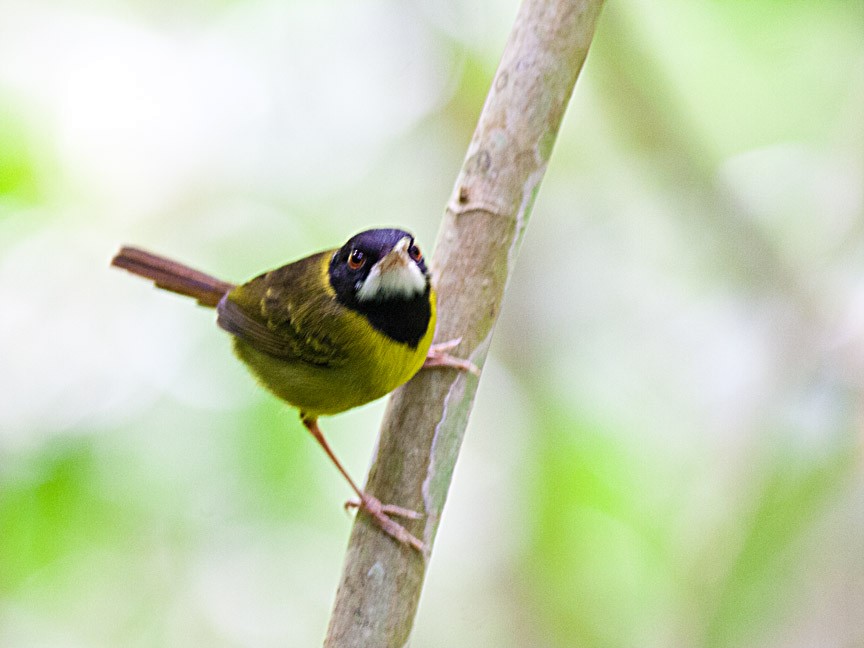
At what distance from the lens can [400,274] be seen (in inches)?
109

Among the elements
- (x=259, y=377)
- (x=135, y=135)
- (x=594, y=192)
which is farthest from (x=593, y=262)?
(x=135, y=135)

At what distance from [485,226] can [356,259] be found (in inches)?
21.6

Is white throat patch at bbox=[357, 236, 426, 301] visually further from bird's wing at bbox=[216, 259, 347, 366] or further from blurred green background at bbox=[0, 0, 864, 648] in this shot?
blurred green background at bbox=[0, 0, 864, 648]

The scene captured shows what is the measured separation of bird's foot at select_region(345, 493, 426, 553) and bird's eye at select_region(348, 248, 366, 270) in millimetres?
830

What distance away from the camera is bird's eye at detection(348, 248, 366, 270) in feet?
9.62

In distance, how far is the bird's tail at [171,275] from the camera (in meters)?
3.61

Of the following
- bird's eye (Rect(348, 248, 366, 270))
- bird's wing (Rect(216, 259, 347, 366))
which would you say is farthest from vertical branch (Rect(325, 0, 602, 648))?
bird's wing (Rect(216, 259, 347, 366))

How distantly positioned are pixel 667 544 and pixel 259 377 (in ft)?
6.90

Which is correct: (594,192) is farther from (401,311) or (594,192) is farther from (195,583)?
(195,583)

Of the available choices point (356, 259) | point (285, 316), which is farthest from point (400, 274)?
point (285, 316)

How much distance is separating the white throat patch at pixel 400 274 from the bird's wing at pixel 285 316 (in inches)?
12.1

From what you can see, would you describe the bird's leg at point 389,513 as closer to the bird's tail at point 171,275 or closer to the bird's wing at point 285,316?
the bird's wing at point 285,316

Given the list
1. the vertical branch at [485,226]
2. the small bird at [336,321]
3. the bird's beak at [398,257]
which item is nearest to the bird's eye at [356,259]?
the small bird at [336,321]

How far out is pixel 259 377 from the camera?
136 inches
